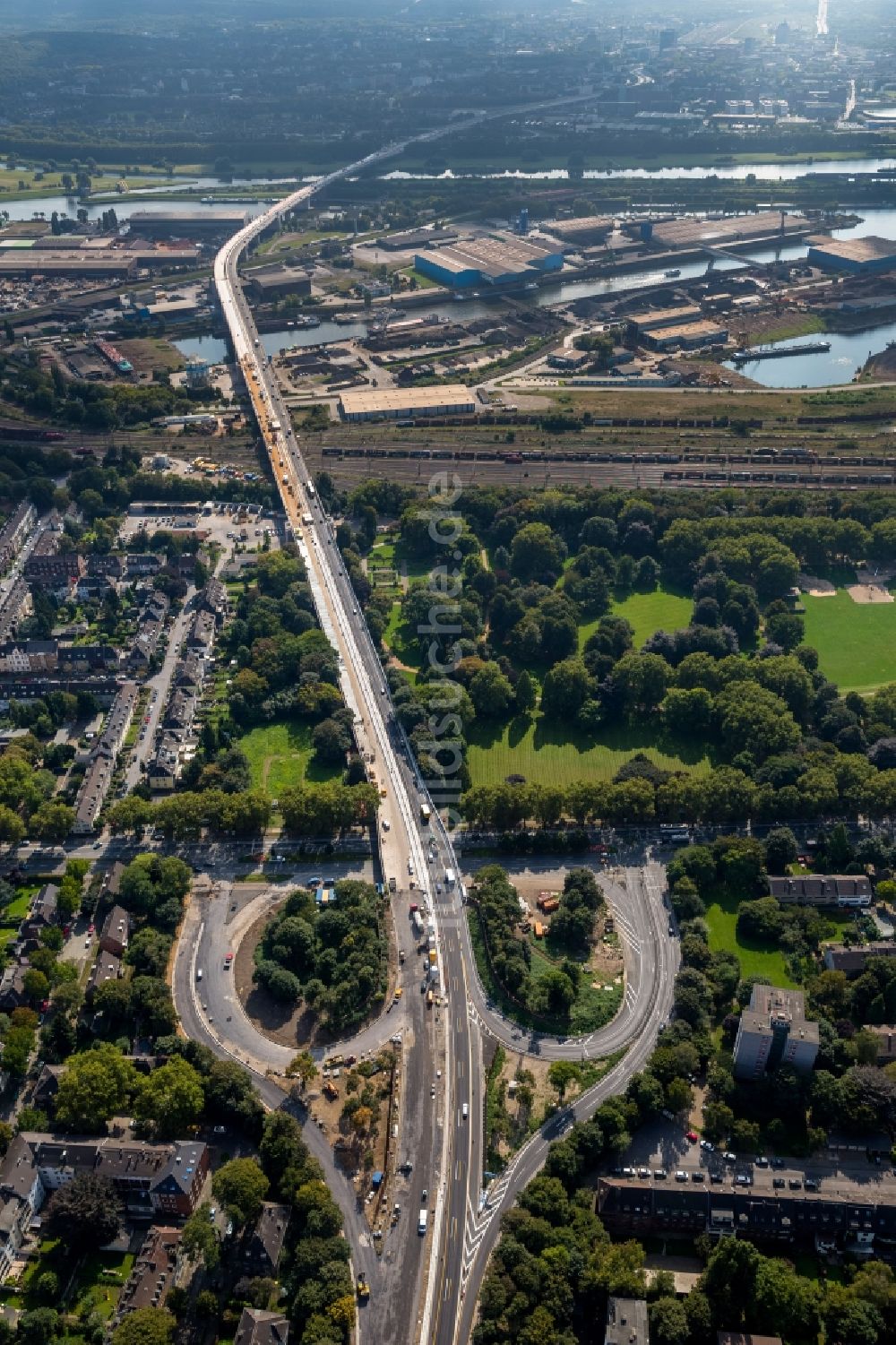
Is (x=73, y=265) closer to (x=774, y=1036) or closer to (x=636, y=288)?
(x=636, y=288)

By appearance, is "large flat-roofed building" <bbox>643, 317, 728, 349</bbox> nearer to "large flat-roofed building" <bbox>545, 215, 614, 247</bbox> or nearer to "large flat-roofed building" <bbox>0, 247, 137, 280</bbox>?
"large flat-roofed building" <bbox>545, 215, 614, 247</bbox>

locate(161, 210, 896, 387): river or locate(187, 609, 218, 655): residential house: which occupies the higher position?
locate(161, 210, 896, 387): river

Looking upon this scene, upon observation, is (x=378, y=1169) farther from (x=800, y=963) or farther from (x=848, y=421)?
(x=848, y=421)

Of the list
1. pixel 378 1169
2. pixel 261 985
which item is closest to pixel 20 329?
pixel 261 985

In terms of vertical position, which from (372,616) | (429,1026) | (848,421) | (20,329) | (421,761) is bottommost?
(429,1026)

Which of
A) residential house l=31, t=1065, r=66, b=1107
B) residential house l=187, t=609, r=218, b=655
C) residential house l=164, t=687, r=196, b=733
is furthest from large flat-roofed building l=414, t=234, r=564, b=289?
residential house l=31, t=1065, r=66, b=1107

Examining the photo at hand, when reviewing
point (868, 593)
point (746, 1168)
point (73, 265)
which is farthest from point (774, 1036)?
point (73, 265)
